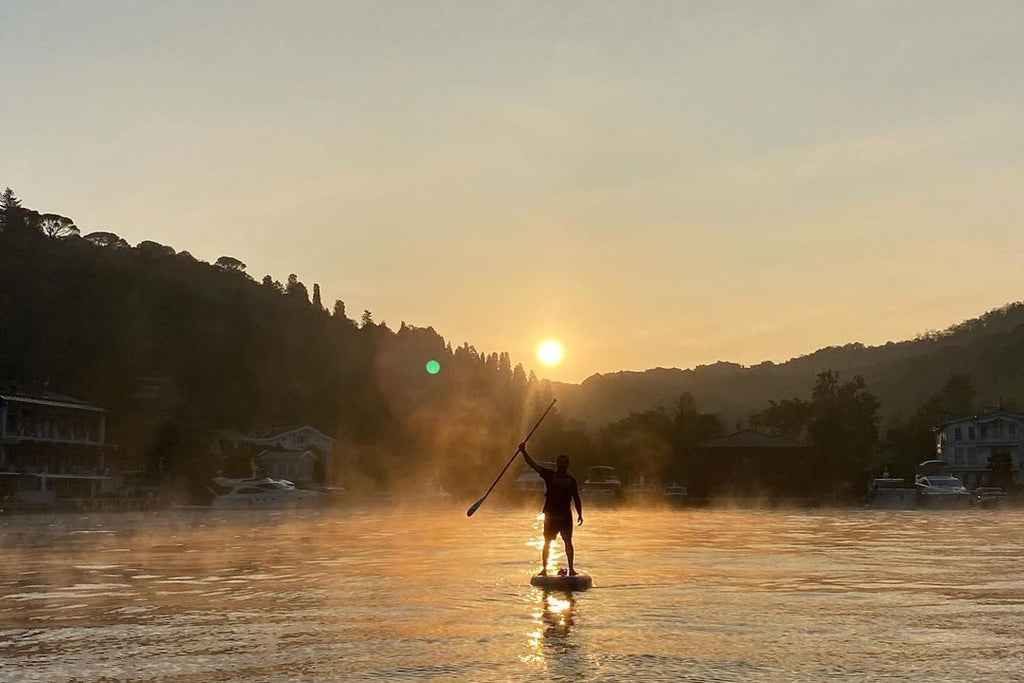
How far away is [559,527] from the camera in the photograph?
20.1 m

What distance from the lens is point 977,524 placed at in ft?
170

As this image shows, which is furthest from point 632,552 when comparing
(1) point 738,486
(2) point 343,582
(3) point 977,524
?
(1) point 738,486

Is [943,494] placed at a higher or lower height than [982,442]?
lower

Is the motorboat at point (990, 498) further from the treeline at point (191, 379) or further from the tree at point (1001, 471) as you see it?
the treeline at point (191, 379)

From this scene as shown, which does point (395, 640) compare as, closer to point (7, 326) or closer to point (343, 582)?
point (343, 582)

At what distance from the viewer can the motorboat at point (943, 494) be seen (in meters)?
87.7

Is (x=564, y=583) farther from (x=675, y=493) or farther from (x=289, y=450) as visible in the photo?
(x=289, y=450)

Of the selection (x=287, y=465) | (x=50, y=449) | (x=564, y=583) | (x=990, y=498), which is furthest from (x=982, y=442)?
(x=564, y=583)

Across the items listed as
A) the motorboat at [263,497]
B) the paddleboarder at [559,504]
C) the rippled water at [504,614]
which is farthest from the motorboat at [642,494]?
the paddleboarder at [559,504]

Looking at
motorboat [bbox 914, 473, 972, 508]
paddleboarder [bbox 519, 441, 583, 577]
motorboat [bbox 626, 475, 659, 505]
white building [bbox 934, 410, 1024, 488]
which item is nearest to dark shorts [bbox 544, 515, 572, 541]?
paddleboarder [bbox 519, 441, 583, 577]

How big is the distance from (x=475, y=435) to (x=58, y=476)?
266ft

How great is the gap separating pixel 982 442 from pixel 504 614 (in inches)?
4631

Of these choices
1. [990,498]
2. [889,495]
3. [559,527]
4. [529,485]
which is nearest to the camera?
[559,527]

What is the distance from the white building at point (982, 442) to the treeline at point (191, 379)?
5469 centimetres
